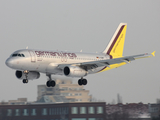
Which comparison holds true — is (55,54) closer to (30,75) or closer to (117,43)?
(30,75)

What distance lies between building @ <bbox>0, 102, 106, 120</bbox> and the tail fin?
2380cm

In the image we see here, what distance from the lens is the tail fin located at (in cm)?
7325

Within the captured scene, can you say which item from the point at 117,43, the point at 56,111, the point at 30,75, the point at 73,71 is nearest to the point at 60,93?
the point at 56,111

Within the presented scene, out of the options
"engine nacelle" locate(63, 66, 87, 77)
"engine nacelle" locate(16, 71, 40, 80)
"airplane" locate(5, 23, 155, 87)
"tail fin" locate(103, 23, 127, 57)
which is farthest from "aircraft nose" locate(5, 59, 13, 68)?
"tail fin" locate(103, 23, 127, 57)

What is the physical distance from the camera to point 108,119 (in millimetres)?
84625

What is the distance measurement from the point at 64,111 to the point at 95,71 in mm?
30685

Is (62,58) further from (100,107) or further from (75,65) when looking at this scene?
(100,107)

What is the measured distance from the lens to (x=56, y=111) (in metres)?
98.4

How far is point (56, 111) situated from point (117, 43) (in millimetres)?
32329

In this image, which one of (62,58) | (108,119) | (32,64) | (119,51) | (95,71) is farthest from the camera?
(108,119)

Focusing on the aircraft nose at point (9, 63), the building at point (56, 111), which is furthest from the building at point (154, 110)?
the aircraft nose at point (9, 63)

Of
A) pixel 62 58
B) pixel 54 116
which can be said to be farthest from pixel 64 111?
pixel 62 58

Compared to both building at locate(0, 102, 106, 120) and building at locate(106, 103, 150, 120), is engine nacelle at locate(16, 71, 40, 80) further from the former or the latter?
building at locate(0, 102, 106, 120)

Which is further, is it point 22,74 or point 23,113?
point 23,113
